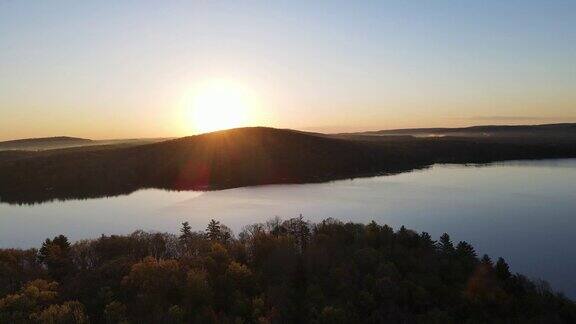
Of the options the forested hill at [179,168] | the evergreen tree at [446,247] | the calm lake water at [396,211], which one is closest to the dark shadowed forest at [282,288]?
the evergreen tree at [446,247]

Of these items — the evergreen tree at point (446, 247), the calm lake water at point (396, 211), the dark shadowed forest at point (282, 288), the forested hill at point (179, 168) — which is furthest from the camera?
the forested hill at point (179, 168)

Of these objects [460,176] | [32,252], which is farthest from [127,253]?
[460,176]

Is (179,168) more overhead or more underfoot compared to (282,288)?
more overhead

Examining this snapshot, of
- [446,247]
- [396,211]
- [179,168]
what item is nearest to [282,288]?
[446,247]

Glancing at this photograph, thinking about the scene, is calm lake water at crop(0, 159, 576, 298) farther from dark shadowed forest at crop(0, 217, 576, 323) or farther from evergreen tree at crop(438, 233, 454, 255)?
dark shadowed forest at crop(0, 217, 576, 323)

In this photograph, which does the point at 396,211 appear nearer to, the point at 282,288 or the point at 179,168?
the point at 282,288

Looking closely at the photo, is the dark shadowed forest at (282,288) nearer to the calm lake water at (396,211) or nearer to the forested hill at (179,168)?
the calm lake water at (396,211)
